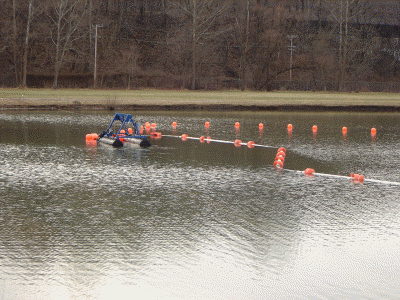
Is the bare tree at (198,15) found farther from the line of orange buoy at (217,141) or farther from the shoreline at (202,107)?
the line of orange buoy at (217,141)

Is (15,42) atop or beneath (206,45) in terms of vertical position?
beneath

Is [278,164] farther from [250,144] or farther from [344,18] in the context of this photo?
[344,18]

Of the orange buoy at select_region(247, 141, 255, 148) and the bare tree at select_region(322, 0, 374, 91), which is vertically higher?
the bare tree at select_region(322, 0, 374, 91)

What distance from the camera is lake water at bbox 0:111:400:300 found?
19.5ft

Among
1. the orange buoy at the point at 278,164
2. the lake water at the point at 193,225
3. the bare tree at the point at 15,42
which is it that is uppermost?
the bare tree at the point at 15,42

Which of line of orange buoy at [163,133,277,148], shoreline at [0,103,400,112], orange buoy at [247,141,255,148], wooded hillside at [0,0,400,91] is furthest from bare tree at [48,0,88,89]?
orange buoy at [247,141,255,148]

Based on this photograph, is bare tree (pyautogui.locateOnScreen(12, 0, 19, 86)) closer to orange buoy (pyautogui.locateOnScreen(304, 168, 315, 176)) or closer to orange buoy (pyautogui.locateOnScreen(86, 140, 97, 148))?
orange buoy (pyautogui.locateOnScreen(86, 140, 97, 148))

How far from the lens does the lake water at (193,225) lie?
596cm

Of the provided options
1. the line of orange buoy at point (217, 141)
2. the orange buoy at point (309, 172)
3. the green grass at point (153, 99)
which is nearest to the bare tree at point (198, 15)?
the green grass at point (153, 99)

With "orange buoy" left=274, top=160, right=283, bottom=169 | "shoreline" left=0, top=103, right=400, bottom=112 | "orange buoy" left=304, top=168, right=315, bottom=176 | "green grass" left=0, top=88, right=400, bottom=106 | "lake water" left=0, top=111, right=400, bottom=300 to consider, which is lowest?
"lake water" left=0, top=111, right=400, bottom=300

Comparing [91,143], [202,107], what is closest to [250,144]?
[91,143]

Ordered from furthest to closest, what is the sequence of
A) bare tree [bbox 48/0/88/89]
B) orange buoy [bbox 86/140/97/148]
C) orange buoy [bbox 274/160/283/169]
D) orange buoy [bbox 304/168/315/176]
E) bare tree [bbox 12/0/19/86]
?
bare tree [bbox 48/0/88/89], bare tree [bbox 12/0/19/86], orange buoy [bbox 86/140/97/148], orange buoy [bbox 274/160/283/169], orange buoy [bbox 304/168/315/176]

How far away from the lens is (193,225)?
816 centimetres

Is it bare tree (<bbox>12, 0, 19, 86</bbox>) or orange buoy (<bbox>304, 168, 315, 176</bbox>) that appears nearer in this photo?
orange buoy (<bbox>304, 168, 315, 176</bbox>)
